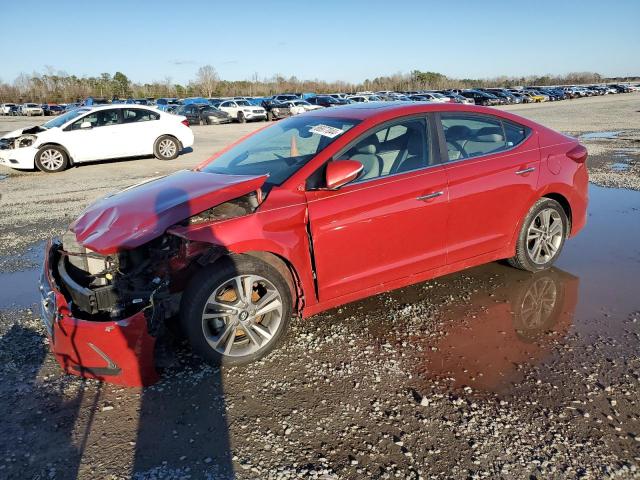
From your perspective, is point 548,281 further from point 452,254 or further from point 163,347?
point 163,347

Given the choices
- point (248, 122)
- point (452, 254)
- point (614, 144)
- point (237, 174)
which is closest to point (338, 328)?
point (452, 254)

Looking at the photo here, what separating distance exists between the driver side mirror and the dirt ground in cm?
119

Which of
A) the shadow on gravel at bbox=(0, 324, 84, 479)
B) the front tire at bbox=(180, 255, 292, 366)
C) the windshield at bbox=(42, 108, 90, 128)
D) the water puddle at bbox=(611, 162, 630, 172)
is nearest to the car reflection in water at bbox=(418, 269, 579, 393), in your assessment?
the front tire at bbox=(180, 255, 292, 366)

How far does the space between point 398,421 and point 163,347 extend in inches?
69.5

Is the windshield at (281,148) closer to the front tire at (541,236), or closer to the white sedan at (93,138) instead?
the front tire at (541,236)

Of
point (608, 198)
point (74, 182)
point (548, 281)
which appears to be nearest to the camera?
point (548, 281)

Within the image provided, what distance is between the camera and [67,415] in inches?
115

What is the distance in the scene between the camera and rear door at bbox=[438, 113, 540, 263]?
4023 millimetres

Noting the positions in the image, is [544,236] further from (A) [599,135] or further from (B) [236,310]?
(A) [599,135]

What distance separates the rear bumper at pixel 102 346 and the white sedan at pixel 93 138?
1042cm

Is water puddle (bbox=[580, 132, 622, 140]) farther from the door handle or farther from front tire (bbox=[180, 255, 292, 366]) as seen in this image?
front tire (bbox=[180, 255, 292, 366])

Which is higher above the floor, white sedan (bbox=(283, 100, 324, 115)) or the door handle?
white sedan (bbox=(283, 100, 324, 115))

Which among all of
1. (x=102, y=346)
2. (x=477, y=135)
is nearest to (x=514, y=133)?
(x=477, y=135)

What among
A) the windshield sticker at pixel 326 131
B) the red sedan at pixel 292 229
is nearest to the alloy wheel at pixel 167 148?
the red sedan at pixel 292 229
